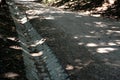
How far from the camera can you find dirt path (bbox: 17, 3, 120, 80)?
9222 millimetres

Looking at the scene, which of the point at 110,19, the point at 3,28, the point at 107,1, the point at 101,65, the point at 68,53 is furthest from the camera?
the point at 107,1

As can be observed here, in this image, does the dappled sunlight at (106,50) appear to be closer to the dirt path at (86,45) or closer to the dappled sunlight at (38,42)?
the dirt path at (86,45)

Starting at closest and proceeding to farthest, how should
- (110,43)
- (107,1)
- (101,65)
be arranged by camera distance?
(101,65)
(110,43)
(107,1)

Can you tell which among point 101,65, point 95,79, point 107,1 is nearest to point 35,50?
point 101,65

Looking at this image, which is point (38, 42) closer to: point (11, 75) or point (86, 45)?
point (86, 45)

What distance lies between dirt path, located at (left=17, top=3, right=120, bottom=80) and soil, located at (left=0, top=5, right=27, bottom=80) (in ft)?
5.25

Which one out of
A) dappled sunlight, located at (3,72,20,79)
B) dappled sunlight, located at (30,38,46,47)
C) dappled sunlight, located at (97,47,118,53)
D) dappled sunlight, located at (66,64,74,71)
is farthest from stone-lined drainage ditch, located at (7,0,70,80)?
dappled sunlight, located at (97,47,118,53)

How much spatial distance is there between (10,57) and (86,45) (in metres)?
3.59

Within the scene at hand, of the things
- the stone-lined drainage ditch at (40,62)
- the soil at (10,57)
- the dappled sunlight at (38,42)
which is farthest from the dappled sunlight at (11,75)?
the dappled sunlight at (38,42)

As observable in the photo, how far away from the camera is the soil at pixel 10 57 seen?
28.6 ft

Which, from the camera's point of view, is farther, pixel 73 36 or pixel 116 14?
pixel 116 14

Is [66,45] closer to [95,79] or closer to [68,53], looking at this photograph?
[68,53]

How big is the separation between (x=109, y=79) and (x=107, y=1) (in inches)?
580

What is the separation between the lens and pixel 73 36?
1413 cm
